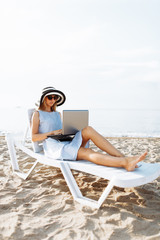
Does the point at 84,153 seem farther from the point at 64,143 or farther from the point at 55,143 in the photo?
the point at 55,143

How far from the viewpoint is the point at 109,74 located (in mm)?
29219

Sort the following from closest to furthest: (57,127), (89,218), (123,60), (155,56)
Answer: (89,218) → (57,127) → (155,56) → (123,60)

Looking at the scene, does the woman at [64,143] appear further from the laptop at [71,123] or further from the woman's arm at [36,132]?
the laptop at [71,123]

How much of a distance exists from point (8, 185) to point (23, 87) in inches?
1390

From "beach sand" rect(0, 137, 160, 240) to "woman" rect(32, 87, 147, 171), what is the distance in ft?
1.42

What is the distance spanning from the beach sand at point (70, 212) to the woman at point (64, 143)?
0.43 metres

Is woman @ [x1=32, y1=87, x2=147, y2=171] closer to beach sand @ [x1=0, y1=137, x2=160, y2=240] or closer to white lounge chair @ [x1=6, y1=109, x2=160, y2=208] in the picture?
white lounge chair @ [x1=6, y1=109, x2=160, y2=208]

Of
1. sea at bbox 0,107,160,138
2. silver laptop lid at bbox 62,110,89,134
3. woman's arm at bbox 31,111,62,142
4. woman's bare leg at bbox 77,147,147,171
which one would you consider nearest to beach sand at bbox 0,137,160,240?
woman's bare leg at bbox 77,147,147,171

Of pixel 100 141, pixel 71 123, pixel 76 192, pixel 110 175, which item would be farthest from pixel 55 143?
pixel 110 175

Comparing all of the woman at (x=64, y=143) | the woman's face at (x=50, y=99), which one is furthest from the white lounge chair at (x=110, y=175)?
the woman's face at (x=50, y=99)

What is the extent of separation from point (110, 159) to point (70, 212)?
2.41ft

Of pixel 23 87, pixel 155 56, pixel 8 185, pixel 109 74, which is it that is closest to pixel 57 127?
pixel 8 185

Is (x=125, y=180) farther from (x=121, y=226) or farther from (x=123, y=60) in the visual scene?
(x=123, y=60)

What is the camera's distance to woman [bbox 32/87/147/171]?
256 cm
